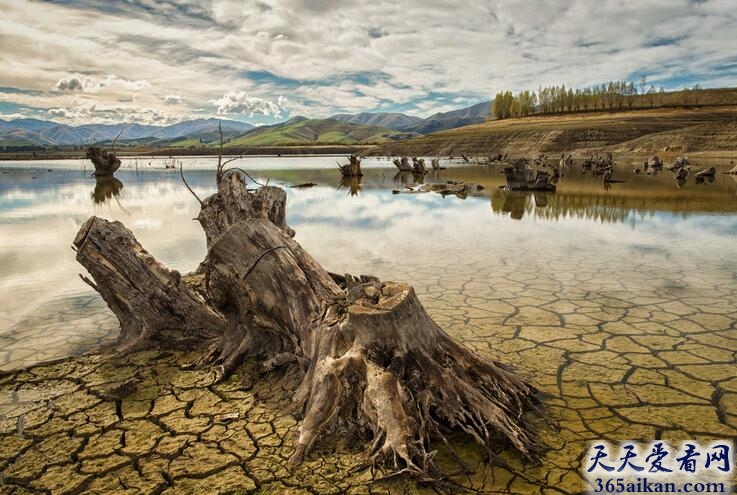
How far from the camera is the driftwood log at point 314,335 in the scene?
12.4 feet

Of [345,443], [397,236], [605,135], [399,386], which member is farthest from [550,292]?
[605,135]

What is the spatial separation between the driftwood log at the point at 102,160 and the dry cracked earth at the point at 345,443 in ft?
120

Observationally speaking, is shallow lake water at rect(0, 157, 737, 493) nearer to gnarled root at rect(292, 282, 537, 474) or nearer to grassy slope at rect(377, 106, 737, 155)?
gnarled root at rect(292, 282, 537, 474)

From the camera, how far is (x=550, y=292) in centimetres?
796

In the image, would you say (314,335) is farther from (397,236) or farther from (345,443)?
(397,236)

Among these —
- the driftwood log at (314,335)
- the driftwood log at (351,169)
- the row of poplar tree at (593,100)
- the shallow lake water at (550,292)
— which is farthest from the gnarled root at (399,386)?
the row of poplar tree at (593,100)

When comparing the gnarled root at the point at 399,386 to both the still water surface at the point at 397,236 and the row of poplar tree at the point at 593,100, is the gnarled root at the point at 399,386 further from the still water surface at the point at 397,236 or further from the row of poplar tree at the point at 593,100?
the row of poplar tree at the point at 593,100

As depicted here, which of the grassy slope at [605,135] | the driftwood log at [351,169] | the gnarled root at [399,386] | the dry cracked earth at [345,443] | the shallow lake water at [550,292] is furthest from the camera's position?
the grassy slope at [605,135]

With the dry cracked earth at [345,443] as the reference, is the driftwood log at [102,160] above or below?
above

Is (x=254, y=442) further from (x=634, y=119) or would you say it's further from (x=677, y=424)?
(x=634, y=119)

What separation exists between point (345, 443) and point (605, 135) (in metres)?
89.4

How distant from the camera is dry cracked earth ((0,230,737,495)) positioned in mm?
3428

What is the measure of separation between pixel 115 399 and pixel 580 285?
7.32m

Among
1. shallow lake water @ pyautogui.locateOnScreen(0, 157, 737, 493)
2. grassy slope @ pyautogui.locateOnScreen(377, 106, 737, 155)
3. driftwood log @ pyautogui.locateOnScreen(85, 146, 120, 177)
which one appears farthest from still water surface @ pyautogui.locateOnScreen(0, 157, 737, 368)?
grassy slope @ pyautogui.locateOnScreen(377, 106, 737, 155)
